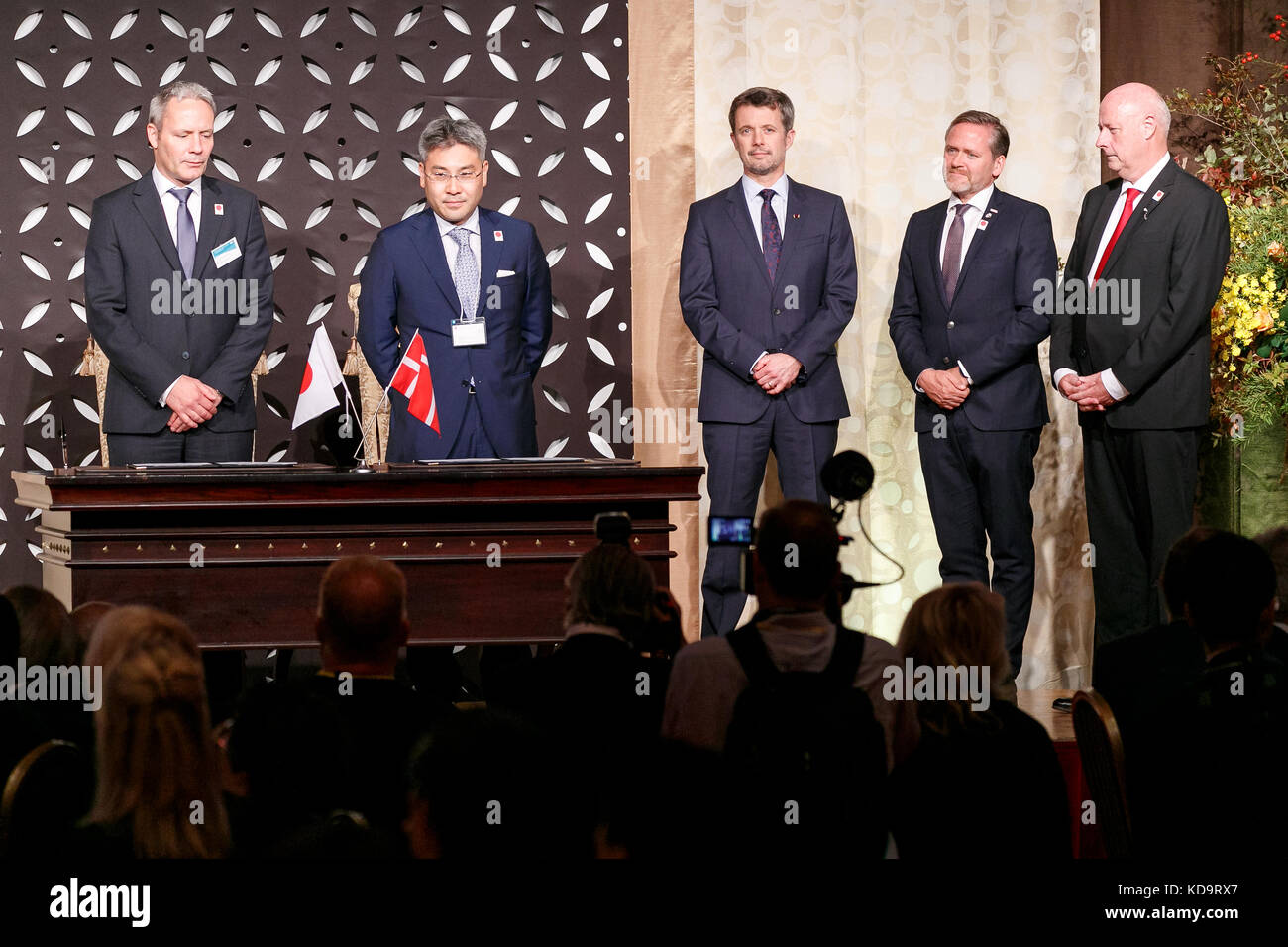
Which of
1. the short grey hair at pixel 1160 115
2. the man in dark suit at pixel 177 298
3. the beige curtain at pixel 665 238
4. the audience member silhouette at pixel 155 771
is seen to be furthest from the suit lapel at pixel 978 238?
the audience member silhouette at pixel 155 771

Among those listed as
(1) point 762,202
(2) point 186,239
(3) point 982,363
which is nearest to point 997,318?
(3) point 982,363

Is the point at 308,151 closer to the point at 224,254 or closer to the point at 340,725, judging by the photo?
the point at 224,254

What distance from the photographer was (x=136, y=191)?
5.36m

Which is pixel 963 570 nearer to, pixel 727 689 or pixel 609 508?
pixel 609 508

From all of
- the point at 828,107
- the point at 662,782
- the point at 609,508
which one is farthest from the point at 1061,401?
the point at 662,782

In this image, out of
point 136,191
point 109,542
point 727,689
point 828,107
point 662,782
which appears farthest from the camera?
point 828,107

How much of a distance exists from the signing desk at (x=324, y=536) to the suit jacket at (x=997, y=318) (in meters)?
1.32

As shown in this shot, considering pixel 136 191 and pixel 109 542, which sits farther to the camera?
pixel 136 191

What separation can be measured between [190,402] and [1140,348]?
326 centimetres

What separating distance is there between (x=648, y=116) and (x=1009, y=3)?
5.42 feet

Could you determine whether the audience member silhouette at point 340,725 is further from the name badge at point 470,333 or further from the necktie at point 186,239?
the necktie at point 186,239

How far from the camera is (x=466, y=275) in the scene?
5363 millimetres

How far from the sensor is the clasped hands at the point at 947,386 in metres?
5.39

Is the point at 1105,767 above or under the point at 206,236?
under
